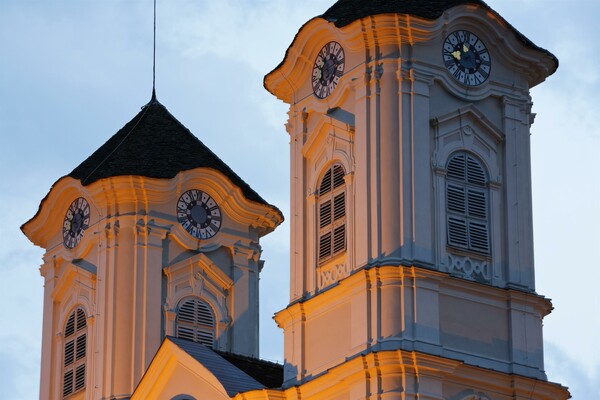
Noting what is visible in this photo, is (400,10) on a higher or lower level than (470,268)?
higher

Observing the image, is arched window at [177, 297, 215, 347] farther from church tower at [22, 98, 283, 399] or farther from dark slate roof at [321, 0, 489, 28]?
dark slate roof at [321, 0, 489, 28]

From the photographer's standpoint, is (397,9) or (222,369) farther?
(222,369)

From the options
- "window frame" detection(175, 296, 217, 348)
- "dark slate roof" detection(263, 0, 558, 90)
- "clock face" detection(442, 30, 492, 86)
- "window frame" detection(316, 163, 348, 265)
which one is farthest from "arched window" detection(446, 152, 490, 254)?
"window frame" detection(175, 296, 217, 348)

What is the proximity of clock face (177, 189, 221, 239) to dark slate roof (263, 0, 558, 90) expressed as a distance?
24.8 ft

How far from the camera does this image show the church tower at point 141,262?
5388 centimetres

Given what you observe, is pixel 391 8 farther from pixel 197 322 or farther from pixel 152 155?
pixel 197 322

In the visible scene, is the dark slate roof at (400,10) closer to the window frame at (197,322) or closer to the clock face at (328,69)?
the clock face at (328,69)

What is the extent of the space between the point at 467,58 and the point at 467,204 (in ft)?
9.51

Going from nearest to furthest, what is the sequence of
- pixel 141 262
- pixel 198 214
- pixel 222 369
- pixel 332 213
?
pixel 332 213 < pixel 222 369 < pixel 141 262 < pixel 198 214

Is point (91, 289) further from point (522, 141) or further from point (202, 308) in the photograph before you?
point (522, 141)

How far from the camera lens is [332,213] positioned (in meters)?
47.1

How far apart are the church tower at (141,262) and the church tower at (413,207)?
22.4ft

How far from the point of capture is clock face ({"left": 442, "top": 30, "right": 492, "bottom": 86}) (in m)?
47.1

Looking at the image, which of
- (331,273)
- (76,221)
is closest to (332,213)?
(331,273)
